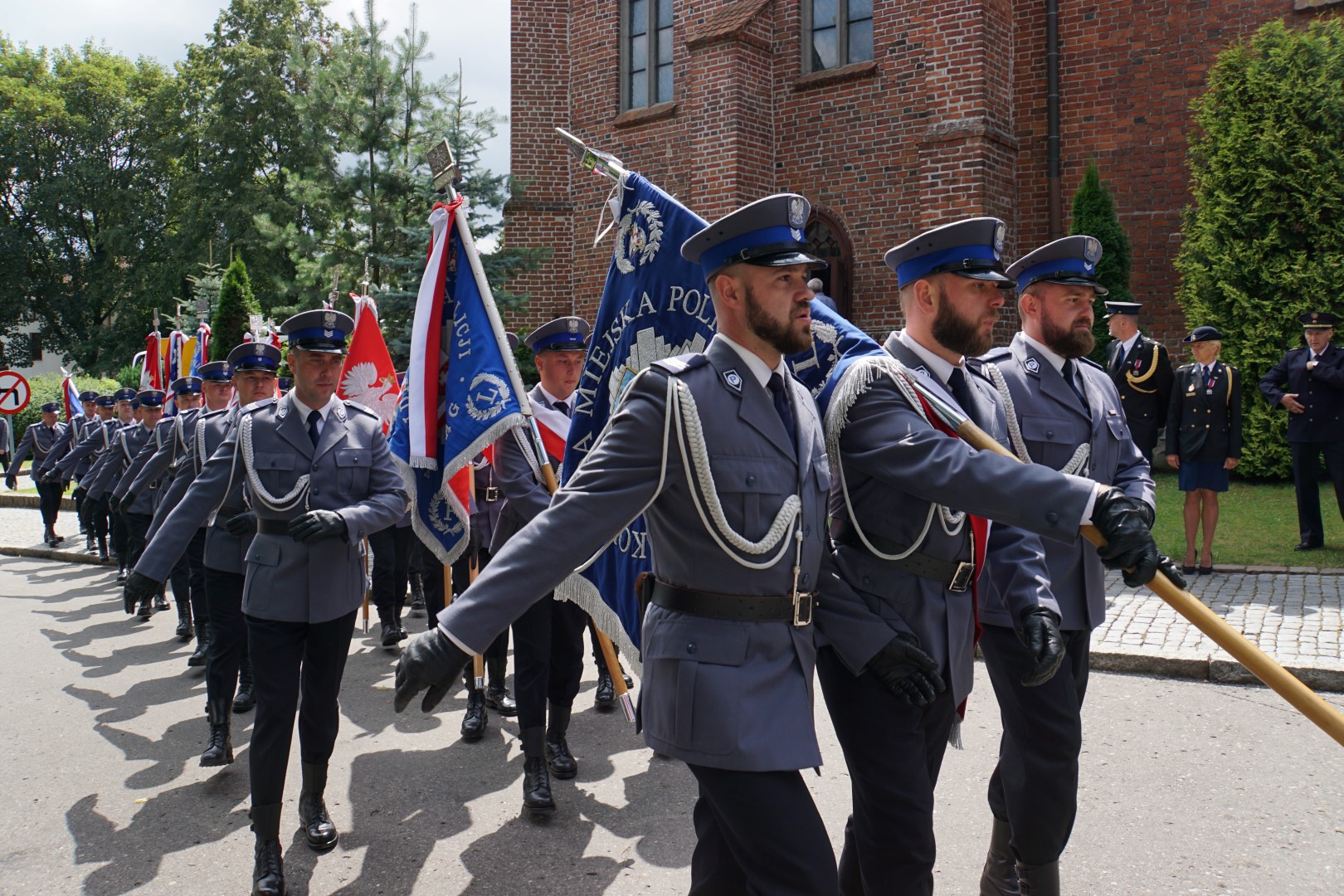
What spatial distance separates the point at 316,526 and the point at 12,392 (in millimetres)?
16227

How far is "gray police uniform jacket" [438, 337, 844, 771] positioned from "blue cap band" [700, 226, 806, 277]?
242mm

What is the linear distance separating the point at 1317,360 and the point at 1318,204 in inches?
102

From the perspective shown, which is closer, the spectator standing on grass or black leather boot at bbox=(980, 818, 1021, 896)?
black leather boot at bbox=(980, 818, 1021, 896)

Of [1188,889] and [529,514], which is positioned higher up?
[529,514]

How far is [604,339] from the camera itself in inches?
181

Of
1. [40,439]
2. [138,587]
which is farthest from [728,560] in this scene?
[40,439]

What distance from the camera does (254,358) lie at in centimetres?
643

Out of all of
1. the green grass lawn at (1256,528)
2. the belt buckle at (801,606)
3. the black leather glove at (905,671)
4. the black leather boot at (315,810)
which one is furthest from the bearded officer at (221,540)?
the green grass lawn at (1256,528)

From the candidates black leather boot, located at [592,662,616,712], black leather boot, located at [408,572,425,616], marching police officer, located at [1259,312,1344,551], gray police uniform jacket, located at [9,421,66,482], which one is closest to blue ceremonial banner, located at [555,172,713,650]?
black leather boot, located at [592,662,616,712]

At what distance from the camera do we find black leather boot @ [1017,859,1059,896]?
11.4 feet

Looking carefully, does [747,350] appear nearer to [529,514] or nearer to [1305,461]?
[529,514]

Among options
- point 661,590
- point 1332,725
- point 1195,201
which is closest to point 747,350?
point 661,590

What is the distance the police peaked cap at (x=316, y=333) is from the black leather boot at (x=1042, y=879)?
137 inches

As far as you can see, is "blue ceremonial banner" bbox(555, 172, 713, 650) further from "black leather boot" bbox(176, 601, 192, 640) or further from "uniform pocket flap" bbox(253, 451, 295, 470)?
"black leather boot" bbox(176, 601, 192, 640)
